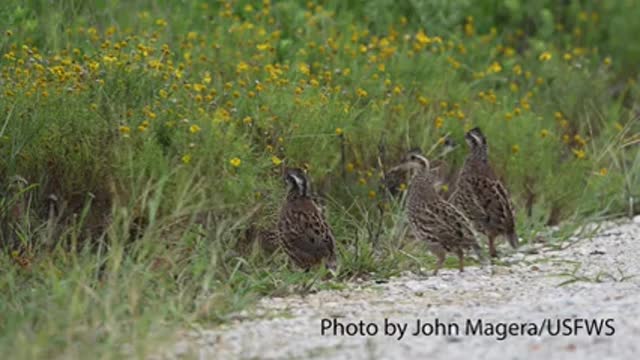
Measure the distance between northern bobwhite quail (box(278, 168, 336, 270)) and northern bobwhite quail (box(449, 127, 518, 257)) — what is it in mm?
1326

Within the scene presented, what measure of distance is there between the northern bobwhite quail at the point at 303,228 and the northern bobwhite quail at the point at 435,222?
0.70 meters

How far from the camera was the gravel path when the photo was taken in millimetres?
7352

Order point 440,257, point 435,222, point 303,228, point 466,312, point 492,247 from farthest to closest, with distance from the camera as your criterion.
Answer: point 492,247 → point 440,257 → point 435,222 → point 303,228 → point 466,312

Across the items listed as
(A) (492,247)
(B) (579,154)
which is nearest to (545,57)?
(B) (579,154)

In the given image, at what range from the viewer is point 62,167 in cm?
1037

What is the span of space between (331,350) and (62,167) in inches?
139

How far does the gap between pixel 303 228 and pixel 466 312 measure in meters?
1.87

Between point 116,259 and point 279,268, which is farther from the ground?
point 116,259

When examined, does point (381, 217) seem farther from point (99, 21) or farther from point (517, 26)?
point (517, 26)

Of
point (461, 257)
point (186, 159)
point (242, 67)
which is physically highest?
point (242, 67)

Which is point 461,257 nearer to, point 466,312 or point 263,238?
point 263,238

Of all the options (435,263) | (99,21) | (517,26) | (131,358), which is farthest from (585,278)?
(517,26)

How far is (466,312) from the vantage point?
852 cm

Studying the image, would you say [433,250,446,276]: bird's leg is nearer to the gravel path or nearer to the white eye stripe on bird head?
the gravel path
